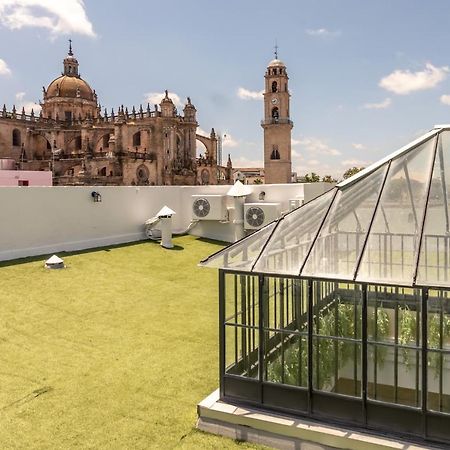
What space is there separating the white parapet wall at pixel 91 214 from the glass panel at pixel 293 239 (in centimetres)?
1219

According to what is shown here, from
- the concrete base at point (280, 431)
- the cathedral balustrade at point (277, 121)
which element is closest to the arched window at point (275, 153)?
the cathedral balustrade at point (277, 121)

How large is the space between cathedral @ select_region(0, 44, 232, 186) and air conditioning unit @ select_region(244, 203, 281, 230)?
804 inches

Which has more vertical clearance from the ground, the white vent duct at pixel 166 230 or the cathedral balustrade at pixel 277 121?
the cathedral balustrade at pixel 277 121

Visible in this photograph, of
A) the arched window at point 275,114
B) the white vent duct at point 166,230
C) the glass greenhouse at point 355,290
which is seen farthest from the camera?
the arched window at point 275,114

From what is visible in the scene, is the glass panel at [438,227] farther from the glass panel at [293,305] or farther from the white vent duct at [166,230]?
the white vent duct at [166,230]

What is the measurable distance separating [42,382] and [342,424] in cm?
542

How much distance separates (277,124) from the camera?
177ft

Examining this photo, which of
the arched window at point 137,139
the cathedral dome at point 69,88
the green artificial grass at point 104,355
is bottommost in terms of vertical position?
the green artificial grass at point 104,355

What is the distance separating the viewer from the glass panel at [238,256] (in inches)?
270

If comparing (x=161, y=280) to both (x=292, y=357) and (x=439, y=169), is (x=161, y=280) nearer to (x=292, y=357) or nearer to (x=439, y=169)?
(x=292, y=357)

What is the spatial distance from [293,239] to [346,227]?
3.47ft

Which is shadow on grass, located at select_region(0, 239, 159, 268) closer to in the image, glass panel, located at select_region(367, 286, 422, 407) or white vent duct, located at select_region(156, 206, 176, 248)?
white vent duct, located at select_region(156, 206, 176, 248)

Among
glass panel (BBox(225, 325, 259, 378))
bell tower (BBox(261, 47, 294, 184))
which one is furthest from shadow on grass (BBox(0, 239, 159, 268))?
bell tower (BBox(261, 47, 294, 184))

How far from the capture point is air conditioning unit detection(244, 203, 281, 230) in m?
20.9
